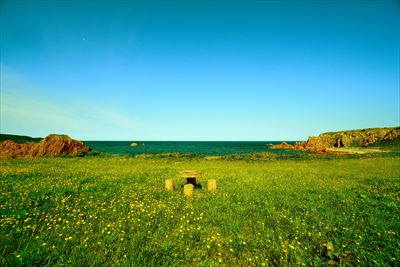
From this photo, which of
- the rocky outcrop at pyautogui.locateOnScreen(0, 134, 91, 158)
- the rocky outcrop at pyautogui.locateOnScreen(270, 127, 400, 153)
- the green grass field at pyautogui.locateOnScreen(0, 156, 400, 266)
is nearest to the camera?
the green grass field at pyautogui.locateOnScreen(0, 156, 400, 266)

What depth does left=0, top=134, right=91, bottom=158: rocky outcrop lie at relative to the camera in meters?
34.5

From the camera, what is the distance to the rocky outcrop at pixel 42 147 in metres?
34.5

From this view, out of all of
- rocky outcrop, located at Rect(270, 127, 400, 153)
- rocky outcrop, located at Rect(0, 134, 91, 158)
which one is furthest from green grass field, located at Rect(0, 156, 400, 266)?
rocky outcrop, located at Rect(270, 127, 400, 153)

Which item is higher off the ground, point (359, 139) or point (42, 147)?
point (359, 139)

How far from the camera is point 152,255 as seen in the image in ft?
16.8

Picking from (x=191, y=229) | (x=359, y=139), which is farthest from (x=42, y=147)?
(x=359, y=139)

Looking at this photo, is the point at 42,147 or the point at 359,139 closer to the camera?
the point at 42,147

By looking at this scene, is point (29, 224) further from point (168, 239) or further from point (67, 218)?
point (168, 239)

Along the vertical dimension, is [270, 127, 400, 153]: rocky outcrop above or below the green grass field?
above

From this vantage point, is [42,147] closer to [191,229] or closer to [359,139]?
[191,229]

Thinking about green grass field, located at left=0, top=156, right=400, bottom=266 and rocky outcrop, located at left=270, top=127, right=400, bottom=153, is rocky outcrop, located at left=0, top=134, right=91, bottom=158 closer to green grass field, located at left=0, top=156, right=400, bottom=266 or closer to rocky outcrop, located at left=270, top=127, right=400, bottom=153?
green grass field, located at left=0, top=156, right=400, bottom=266

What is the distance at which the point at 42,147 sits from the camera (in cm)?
3703

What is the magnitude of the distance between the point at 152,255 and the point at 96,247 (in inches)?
62.2

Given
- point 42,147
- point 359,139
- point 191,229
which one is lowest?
point 191,229
